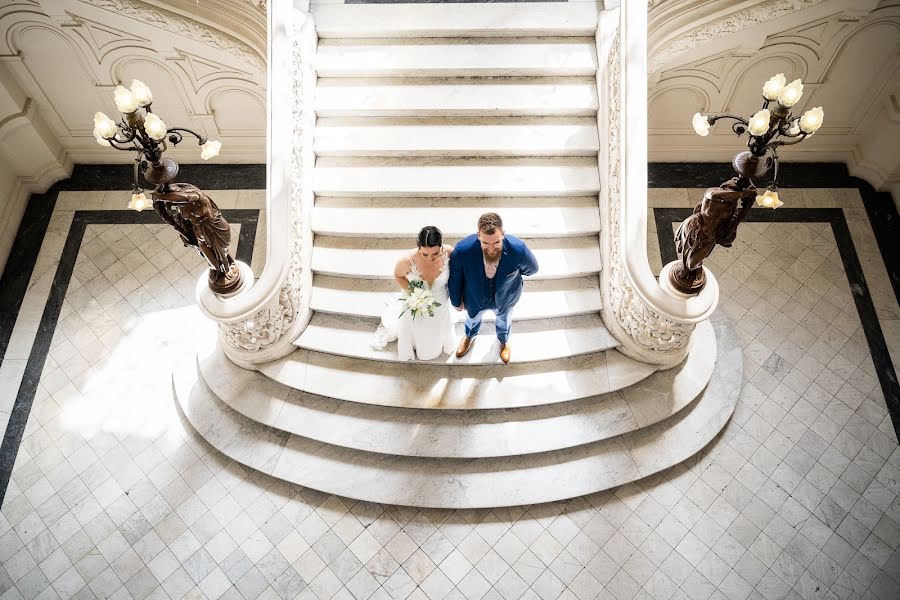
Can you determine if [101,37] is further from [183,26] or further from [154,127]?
[154,127]

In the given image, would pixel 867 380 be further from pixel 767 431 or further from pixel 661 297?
pixel 661 297

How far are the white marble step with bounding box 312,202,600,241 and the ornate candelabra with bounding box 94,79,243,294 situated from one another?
1.06 meters

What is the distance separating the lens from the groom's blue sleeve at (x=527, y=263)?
4.31m

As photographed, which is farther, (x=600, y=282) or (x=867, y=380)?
(x=867, y=380)

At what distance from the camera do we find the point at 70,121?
7.00 metres

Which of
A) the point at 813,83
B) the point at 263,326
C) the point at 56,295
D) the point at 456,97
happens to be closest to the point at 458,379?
the point at 263,326

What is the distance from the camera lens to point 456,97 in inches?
224

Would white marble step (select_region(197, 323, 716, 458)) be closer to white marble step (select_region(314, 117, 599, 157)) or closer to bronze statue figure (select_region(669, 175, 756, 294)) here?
bronze statue figure (select_region(669, 175, 756, 294))

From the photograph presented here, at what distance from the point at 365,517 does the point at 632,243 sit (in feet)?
9.90

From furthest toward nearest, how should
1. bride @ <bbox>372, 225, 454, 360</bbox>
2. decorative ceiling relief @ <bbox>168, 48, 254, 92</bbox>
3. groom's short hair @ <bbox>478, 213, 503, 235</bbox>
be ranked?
decorative ceiling relief @ <bbox>168, 48, 254, 92</bbox>
bride @ <bbox>372, 225, 454, 360</bbox>
groom's short hair @ <bbox>478, 213, 503, 235</bbox>

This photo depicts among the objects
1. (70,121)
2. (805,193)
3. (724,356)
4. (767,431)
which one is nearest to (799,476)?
(767,431)

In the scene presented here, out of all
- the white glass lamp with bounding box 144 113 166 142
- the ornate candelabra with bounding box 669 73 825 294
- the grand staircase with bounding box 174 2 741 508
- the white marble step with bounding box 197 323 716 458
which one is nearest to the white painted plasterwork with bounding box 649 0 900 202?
the grand staircase with bounding box 174 2 741 508

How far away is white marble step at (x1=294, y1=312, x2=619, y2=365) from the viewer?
17.5ft

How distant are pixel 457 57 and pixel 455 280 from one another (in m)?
2.30
